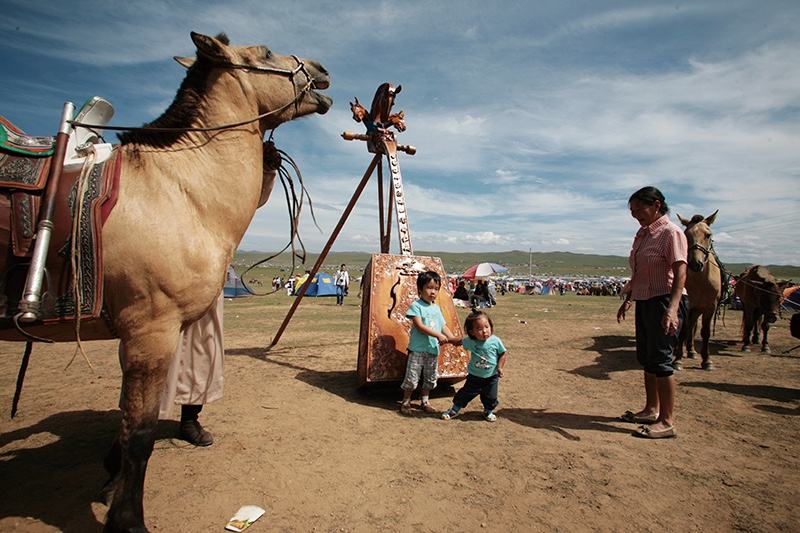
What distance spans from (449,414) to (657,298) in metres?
2.43

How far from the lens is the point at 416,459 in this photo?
10.6ft

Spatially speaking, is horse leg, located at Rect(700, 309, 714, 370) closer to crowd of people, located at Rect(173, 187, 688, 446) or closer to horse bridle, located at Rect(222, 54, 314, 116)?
crowd of people, located at Rect(173, 187, 688, 446)

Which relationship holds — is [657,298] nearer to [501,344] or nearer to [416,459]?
[501,344]

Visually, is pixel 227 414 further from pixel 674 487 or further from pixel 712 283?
pixel 712 283

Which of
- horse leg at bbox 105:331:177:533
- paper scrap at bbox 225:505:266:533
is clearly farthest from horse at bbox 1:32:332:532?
paper scrap at bbox 225:505:266:533

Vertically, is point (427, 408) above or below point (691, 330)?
below

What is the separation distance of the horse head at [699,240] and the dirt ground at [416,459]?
1886mm

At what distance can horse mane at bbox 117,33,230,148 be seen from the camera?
2.30 meters

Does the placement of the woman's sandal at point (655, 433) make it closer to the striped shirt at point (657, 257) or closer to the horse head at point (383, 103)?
the striped shirt at point (657, 257)

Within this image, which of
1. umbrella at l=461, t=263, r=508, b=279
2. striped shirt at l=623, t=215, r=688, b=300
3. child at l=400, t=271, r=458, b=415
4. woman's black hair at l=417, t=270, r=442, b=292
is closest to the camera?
striped shirt at l=623, t=215, r=688, b=300

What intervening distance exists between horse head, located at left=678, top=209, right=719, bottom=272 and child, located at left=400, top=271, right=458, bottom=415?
4.84 meters

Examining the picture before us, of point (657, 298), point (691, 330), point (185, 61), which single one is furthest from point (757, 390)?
point (185, 61)

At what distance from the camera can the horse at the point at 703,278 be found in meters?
6.64

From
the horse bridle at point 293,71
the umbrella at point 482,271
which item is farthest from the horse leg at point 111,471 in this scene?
the umbrella at point 482,271
